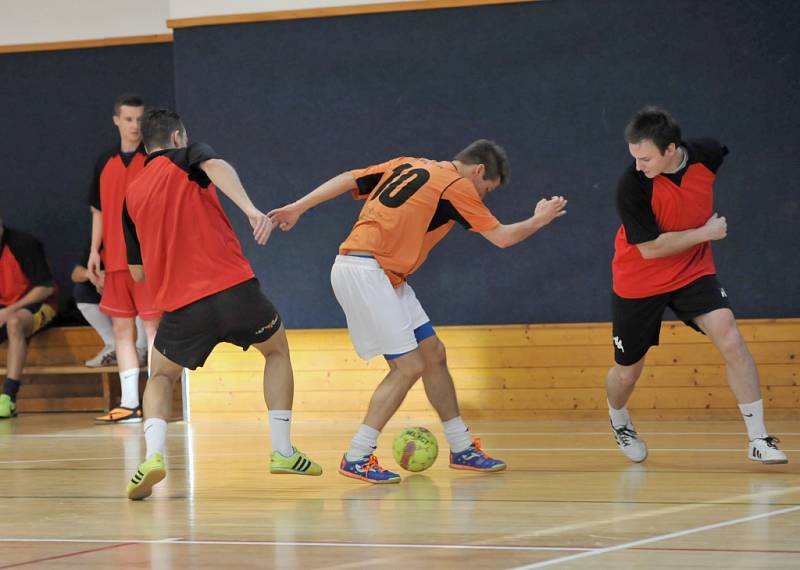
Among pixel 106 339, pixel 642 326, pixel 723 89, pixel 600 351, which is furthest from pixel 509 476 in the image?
pixel 106 339

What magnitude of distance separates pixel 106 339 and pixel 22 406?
1.13 metres

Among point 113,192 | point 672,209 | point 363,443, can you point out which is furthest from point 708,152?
Answer: point 113,192

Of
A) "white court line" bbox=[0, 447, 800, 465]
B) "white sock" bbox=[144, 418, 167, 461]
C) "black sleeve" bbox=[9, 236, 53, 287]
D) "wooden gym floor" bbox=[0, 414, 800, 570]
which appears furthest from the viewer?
"black sleeve" bbox=[9, 236, 53, 287]

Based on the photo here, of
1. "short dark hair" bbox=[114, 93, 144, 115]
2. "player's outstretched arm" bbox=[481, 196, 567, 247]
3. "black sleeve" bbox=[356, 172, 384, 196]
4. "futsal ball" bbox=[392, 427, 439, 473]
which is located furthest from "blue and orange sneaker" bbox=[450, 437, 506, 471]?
"short dark hair" bbox=[114, 93, 144, 115]

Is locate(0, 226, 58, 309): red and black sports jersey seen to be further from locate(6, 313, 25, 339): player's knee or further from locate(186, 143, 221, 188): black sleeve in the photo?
locate(186, 143, 221, 188): black sleeve

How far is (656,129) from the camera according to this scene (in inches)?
197

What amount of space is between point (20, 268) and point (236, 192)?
16.6 ft

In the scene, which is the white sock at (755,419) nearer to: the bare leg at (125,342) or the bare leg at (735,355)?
the bare leg at (735,355)

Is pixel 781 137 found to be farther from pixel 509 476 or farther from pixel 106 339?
pixel 106 339

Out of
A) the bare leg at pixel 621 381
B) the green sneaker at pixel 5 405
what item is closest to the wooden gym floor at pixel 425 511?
the bare leg at pixel 621 381

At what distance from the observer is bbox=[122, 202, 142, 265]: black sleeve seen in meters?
5.05

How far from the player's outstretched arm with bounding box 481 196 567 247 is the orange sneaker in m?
3.98

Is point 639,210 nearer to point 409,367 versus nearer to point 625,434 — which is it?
point 625,434

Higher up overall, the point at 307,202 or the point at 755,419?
the point at 307,202
